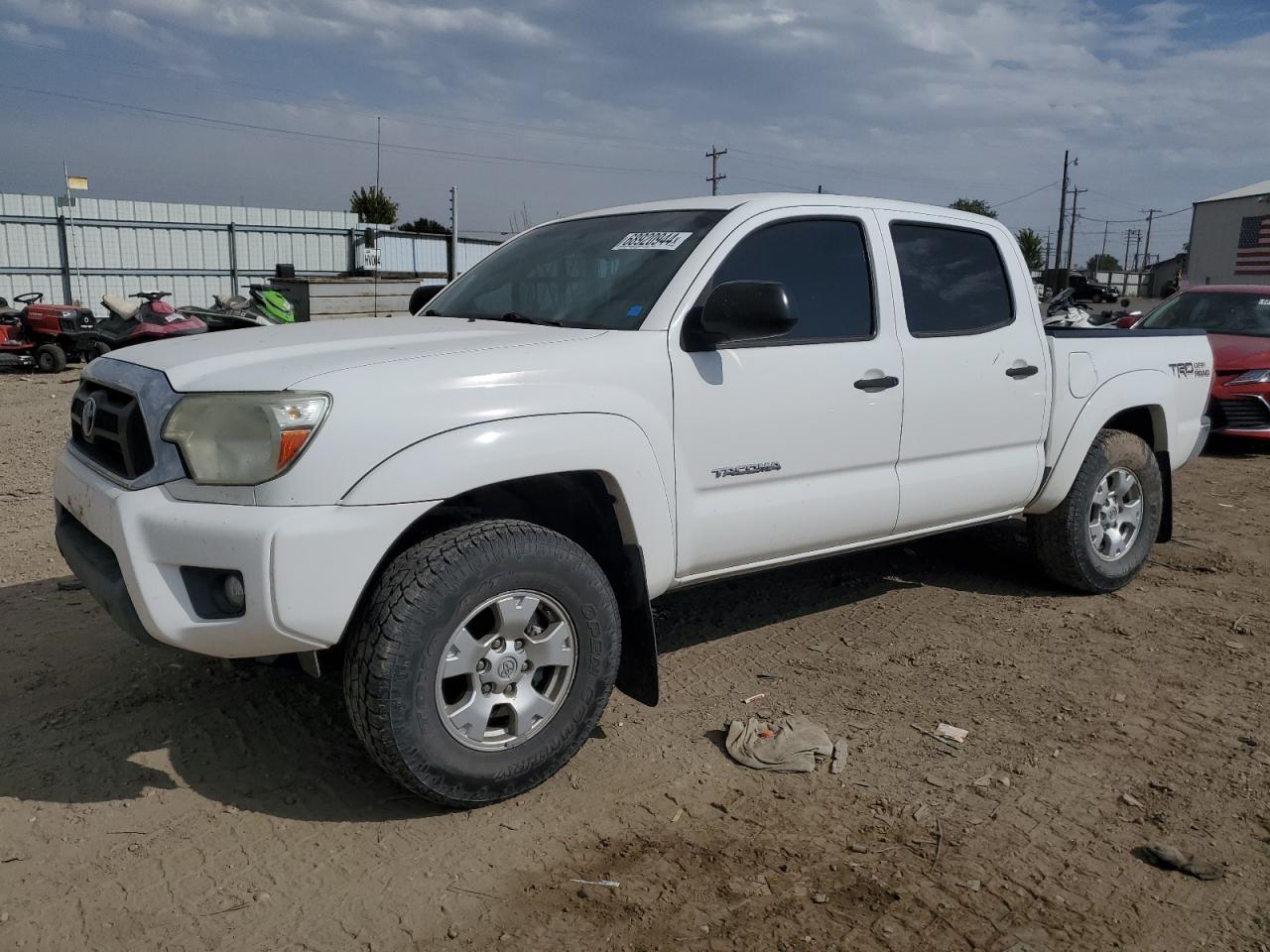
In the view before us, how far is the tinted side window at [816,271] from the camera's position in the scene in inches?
149

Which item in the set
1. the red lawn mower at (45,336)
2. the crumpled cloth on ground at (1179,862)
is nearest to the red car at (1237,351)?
the crumpled cloth on ground at (1179,862)

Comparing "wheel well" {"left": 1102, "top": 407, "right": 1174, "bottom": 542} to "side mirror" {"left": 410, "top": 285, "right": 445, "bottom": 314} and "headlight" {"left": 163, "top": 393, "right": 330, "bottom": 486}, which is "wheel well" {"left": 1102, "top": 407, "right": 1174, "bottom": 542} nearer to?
"side mirror" {"left": 410, "top": 285, "right": 445, "bottom": 314}

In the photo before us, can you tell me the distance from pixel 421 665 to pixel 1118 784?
225 cm

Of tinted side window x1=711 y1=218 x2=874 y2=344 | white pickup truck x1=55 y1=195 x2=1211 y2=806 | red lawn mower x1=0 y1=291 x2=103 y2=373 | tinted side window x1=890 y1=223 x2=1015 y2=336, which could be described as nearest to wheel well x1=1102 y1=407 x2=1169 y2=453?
white pickup truck x1=55 y1=195 x2=1211 y2=806

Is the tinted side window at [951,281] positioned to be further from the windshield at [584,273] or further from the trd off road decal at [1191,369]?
the trd off road decal at [1191,369]

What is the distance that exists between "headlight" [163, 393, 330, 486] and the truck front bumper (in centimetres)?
10

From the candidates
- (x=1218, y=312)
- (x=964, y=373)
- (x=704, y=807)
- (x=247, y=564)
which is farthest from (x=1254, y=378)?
(x=247, y=564)

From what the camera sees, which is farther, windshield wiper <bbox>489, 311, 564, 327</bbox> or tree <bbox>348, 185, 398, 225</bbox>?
tree <bbox>348, 185, 398, 225</bbox>

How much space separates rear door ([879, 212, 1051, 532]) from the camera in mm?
4184

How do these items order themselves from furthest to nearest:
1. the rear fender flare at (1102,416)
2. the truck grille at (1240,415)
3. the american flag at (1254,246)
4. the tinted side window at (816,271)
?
the american flag at (1254,246) < the truck grille at (1240,415) < the rear fender flare at (1102,416) < the tinted side window at (816,271)

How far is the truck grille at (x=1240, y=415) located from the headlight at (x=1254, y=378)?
0.18 metres

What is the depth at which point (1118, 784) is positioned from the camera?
10.9ft

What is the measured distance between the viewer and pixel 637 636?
3.45 metres

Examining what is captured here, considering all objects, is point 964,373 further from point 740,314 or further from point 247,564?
point 247,564
